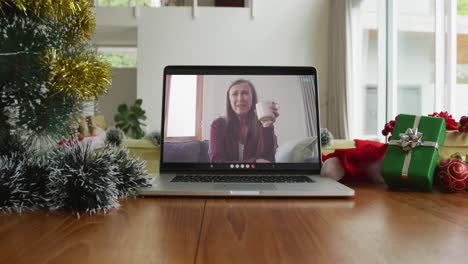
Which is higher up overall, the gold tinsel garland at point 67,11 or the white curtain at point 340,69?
the white curtain at point 340,69

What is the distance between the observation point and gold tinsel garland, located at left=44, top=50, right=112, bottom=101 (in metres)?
0.66

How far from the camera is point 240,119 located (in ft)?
2.97

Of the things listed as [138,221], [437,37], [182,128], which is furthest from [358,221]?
[437,37]

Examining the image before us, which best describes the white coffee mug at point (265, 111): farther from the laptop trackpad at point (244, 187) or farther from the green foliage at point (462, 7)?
the green foliage at point (462, 7)

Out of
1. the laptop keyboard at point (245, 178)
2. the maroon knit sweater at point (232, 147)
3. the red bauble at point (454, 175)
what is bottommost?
the laptop keyboard at point (245, 178)

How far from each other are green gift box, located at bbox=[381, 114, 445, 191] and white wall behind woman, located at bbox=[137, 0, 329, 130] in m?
5.77

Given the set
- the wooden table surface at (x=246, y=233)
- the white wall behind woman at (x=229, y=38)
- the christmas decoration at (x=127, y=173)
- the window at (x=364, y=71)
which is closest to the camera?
the wooden table surface at (x=246, y=233)

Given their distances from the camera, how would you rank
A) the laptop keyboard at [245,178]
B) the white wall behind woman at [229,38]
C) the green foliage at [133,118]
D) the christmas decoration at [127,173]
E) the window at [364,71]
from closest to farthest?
the christmas decoration at [127,173] < the laptop keyboard at [245,178] < the window at [364,71] < the green foliage at [133,118] < the white wall behind woman at [229,38]

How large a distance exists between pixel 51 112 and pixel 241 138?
373 millimetres

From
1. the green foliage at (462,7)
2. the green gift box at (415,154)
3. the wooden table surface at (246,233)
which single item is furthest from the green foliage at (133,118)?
the wooden table surface at (246,233)

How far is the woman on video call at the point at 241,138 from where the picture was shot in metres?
0.90

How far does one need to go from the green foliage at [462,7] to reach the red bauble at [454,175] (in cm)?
353

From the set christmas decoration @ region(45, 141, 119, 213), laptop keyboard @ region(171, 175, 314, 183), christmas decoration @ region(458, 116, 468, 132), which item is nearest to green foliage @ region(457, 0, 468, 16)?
christmas decoration @ region(458, 116, 468, 132)

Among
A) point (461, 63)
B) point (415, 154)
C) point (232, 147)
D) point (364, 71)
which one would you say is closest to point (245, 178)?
point (232, 147)
